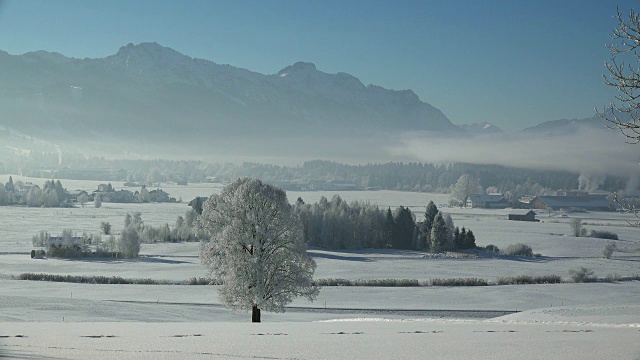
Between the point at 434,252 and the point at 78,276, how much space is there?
47.2 m

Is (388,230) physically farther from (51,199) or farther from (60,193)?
(60,193)

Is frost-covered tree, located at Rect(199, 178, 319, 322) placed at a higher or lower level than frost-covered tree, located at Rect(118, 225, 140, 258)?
higher

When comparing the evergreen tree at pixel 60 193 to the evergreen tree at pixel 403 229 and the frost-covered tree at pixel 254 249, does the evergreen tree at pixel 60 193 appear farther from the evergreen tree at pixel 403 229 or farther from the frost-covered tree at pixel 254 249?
the frost-covered tree at pixel 254 249

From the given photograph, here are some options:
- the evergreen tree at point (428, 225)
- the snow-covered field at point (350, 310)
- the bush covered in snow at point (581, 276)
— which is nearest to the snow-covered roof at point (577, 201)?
the snow-covered field at point (350, 310)

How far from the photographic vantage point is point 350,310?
4100cm

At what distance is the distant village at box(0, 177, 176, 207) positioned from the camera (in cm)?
15838

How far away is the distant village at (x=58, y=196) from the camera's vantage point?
158 metres

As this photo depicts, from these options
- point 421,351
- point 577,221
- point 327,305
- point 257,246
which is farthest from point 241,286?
point 577,221

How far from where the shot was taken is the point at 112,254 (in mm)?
77375

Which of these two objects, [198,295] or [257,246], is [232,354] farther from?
[198,295]

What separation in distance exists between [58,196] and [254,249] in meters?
149

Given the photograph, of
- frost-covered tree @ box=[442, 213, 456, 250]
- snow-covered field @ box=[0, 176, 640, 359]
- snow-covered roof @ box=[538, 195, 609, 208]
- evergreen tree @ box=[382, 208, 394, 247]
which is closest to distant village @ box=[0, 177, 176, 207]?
snow-covered field @ box=[0, 176, 640, 359]

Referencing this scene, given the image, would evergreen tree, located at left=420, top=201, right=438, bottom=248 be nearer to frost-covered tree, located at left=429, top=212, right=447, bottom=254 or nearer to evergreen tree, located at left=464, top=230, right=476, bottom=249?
frost-covered tree, located at left=429, top=212, right=447, bottom=254

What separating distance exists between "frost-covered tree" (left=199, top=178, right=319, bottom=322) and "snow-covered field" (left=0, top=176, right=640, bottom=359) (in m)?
2.62
